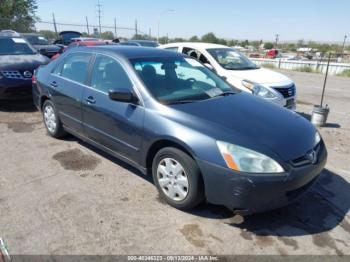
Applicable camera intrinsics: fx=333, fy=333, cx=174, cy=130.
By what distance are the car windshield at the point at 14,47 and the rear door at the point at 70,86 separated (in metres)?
3.73

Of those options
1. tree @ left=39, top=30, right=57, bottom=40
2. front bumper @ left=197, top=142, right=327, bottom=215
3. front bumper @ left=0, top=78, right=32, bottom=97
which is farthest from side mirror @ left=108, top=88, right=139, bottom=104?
tree @ left=39, top=30, right=57, bottom=40

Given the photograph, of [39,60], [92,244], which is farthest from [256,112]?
[39,60]

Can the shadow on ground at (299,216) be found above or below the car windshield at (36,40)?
below

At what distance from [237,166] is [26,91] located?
577 centimetres

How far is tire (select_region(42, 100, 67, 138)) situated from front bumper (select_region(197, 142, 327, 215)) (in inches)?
120

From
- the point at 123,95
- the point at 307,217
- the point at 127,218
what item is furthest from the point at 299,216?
the point at 123,95

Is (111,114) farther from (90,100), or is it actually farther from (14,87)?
(14,87)

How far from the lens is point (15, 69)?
23.3ft

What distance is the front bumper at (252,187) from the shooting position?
2881 millimetres

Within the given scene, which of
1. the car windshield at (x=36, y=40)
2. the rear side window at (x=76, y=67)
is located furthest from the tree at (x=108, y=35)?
the rear side window at (x=76, y=67)

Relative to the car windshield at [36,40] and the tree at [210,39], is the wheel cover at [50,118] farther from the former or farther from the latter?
the tree at [210,39]

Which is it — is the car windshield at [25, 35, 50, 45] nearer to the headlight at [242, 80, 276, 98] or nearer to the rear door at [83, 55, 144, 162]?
the headlight at [242, 80, 276, 98]

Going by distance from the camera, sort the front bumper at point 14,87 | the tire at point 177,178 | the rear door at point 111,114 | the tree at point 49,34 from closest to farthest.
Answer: the tire at point 177,178
the rear door at point 111,114
the front bumper at point 14,87
the tree at point 49,34

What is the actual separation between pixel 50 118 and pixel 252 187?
151 inches
